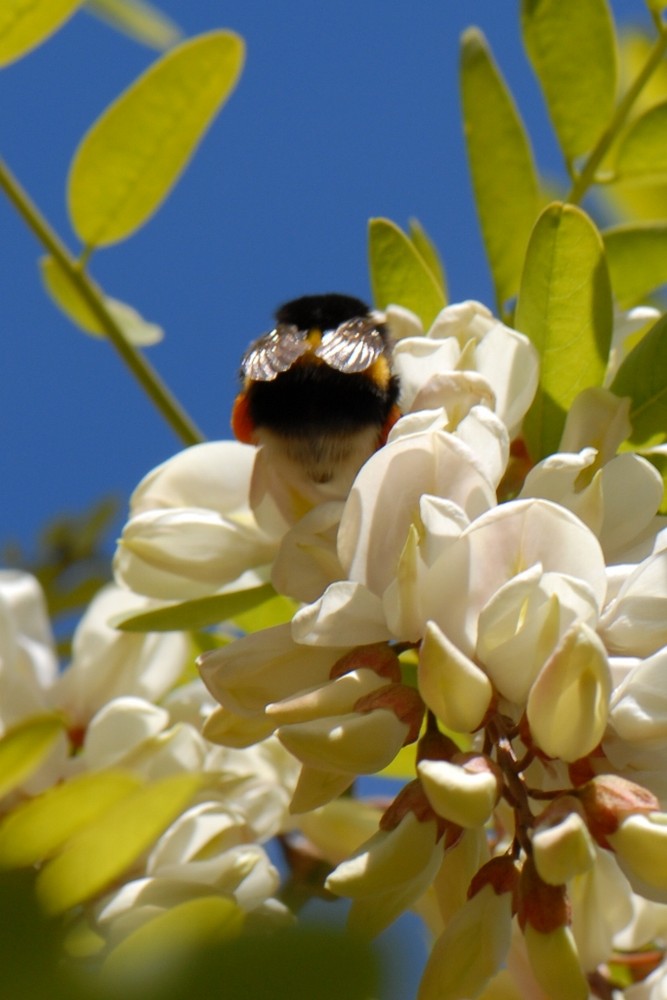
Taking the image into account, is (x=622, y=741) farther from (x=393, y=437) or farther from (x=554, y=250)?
(x=554, y=250)

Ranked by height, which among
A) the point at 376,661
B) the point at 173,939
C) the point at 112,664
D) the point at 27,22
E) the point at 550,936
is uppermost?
the point at 27,22

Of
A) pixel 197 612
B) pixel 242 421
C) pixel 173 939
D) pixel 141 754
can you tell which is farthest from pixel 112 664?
pixel 173 939

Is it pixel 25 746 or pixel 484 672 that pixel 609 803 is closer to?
pixel 484 672

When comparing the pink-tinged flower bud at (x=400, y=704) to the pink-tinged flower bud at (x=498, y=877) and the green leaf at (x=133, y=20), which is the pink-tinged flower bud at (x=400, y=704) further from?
the green leaf at (x=133, y=20)

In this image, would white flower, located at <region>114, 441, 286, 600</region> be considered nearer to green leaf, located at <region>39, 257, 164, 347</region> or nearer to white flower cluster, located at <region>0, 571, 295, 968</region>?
white flower cluster, located at <region>0, 571, 295, 968</region>

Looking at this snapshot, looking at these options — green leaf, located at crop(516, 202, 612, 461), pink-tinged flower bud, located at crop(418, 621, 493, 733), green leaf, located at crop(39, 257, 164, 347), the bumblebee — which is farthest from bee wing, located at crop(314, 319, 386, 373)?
green leaf, located at crop(39, 257, 164, 347)

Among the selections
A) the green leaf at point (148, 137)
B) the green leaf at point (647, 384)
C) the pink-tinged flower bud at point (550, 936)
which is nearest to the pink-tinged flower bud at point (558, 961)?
the pink-tinged flower bud at point (550, 936)
